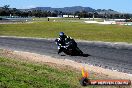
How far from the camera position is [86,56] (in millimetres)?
23984

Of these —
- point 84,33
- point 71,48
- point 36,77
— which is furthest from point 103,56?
point 84,33

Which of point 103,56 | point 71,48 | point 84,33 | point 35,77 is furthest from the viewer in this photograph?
point 84,33

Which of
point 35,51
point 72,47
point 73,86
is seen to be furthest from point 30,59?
point 73,86

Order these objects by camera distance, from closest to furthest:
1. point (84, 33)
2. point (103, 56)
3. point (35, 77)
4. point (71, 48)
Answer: point (35, 77)
point (103, 56)
point (71, 48)
point (84, 33)

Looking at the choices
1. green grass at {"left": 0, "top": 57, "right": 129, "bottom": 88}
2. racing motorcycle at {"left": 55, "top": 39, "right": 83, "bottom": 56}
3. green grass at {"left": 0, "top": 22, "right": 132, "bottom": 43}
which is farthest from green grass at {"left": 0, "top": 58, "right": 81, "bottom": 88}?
green grass at {"left": 0, "top": 22, "right": 132, "bottom": 43}

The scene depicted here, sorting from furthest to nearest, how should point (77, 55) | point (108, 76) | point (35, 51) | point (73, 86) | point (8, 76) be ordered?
1. point (35, 51)
2. point (77, 55)
3. point (108, 76)
4. point (8, 76)
5. point (73, 86)

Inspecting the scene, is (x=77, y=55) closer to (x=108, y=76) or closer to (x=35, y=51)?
(x=35, y=51)

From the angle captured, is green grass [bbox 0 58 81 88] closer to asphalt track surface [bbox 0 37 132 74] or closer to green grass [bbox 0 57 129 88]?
green grass [bbox 0 57 129 88]

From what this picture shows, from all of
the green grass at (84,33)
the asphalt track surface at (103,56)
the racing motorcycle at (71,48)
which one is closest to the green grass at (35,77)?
the asphalt track surface at (103,56)

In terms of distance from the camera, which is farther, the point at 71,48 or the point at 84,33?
the point at 84,33

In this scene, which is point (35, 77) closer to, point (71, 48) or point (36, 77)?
point (36, 77)

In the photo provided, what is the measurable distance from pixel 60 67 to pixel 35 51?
8.88 metres

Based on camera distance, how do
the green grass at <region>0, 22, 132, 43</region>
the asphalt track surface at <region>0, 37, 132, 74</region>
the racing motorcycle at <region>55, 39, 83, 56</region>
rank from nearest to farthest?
1. the asphalt track surface at <region>0, 37, 132, 74</region>
2. the racing motorcycle at <region>55, 39, 83, 56</region>
3. the green grass at <region>0, 22, 132, 43</region>

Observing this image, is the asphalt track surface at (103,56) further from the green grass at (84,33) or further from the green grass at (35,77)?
the green grass at (84,33)
